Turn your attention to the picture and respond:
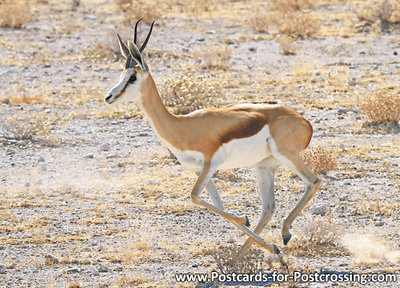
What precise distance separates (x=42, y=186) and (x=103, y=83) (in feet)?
21.6

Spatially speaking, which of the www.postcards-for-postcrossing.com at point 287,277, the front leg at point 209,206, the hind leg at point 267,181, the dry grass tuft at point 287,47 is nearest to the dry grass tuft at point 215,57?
the dry grass tuft at point 287,47

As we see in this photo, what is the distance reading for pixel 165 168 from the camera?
36.2 ft

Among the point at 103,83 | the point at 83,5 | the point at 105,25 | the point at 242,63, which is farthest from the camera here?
the point at 83,5

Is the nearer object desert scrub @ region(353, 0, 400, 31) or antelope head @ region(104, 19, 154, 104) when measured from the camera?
antelope head @ region(104, 19, 154, 104)

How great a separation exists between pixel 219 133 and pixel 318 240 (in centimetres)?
156

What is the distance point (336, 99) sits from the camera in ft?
47.4

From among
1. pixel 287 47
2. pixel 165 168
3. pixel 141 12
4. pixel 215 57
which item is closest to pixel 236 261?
pixel 165 168

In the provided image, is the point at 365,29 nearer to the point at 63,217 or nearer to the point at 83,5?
the point at 83,5

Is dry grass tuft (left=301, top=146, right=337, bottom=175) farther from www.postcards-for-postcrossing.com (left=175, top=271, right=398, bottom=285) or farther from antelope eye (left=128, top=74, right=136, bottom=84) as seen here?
antelope eye (left=128, top=74, right=136, bottom=84)

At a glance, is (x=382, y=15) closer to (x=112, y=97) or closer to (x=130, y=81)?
(x=130, y=81)

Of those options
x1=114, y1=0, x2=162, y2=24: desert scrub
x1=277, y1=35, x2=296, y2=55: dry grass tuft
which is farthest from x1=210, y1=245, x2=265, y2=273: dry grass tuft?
x1=114, y1=0, x2=162, y2=24: desert scrub

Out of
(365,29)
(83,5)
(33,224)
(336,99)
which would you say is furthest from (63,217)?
(83,5)

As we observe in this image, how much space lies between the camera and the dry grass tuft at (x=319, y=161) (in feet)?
34.3

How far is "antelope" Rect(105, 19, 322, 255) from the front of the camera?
23.3ft
